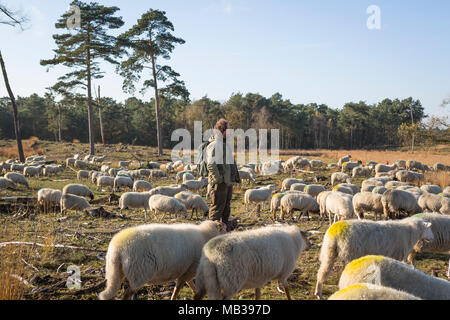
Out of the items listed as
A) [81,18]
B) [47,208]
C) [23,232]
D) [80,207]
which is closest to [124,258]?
[23,232]

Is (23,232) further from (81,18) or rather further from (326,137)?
(326,137)

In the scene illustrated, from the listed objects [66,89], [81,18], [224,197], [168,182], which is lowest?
[168,182]

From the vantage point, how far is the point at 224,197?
6230 mm

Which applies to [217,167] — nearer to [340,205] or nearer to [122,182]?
[340,205]

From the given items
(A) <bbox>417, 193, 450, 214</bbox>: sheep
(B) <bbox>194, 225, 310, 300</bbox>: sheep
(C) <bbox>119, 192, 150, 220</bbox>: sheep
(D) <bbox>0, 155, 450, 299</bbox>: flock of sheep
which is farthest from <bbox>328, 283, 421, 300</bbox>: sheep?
(C) <bbox>119, 192, 150, 220</bbox>: sheep

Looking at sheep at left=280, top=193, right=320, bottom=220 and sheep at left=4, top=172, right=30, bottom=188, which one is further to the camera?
sheep at left=4, top=172, right=30, bottom=188

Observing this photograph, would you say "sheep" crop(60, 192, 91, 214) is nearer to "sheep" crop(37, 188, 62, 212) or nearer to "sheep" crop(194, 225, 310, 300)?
"sheep" crop(37, 188, 62, 212)

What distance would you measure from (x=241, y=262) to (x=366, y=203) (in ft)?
23.5

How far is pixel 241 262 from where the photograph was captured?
3.69 metres

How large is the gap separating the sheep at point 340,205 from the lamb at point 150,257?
19.7 ft

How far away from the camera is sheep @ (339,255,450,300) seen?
3.20m

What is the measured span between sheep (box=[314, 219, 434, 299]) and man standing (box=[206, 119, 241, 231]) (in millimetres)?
2077

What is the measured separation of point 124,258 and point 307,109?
258ft

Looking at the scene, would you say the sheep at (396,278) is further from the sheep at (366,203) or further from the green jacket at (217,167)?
the sheep at (366,203)
